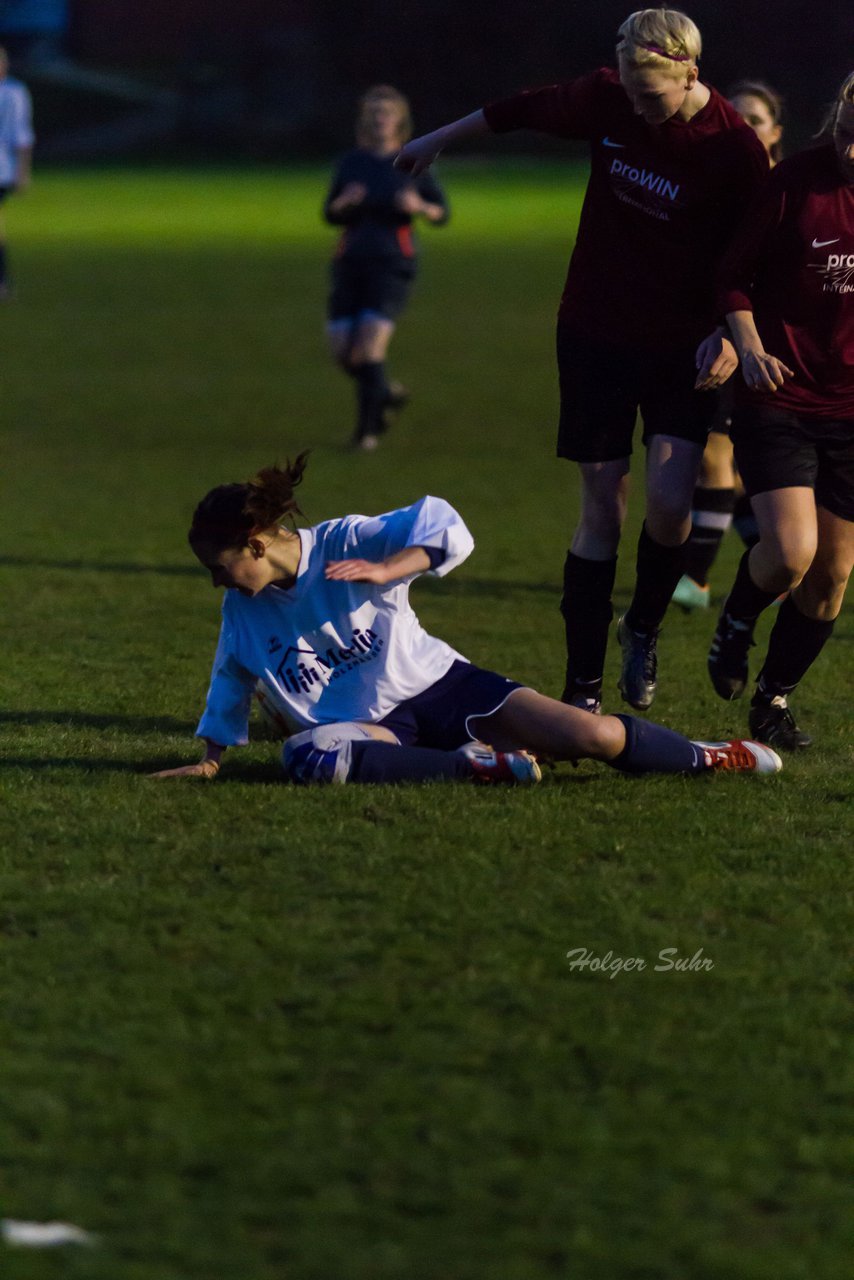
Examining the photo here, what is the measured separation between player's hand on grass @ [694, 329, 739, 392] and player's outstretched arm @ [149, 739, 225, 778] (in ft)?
5.54

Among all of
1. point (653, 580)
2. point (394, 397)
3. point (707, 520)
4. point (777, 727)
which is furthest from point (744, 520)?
point (394, 397)

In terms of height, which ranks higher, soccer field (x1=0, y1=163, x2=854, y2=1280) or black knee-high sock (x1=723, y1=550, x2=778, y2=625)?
black knee-high sock (x1=723, y1=550, x2=778, y2=625)

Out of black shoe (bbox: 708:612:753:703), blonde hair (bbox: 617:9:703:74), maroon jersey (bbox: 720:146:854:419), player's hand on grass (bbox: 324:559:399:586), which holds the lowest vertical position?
black shoe (bbox: 708:612:753:703)

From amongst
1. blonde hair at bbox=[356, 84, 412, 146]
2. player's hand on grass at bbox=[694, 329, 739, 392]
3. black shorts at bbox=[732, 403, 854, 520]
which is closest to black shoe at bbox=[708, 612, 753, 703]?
black shorts at bbox=[732, 403, 854, 520]

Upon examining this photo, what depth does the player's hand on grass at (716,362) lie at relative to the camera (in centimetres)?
556

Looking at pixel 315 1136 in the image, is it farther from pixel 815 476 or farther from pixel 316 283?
pixel 316 283

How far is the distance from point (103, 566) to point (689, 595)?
9.18 feet

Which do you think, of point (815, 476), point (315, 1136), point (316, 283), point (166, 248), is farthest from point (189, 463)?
point (166, 248)

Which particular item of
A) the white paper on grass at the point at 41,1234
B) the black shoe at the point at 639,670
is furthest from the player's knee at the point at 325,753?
the white paper on grass at the point at 41,1234

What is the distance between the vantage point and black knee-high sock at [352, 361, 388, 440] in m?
13.7

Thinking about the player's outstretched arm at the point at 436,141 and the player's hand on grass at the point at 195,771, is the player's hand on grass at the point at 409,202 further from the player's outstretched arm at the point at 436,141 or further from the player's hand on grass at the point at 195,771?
the player's hand on grass at the point at 195,771

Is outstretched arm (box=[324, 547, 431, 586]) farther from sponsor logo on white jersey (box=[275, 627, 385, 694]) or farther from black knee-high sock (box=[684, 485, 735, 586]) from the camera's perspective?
black knee-high sock (box=[684, 485, 735, 586])

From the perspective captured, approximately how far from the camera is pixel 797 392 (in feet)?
18.7

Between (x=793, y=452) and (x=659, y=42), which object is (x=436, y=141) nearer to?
(x=659, y=42)
